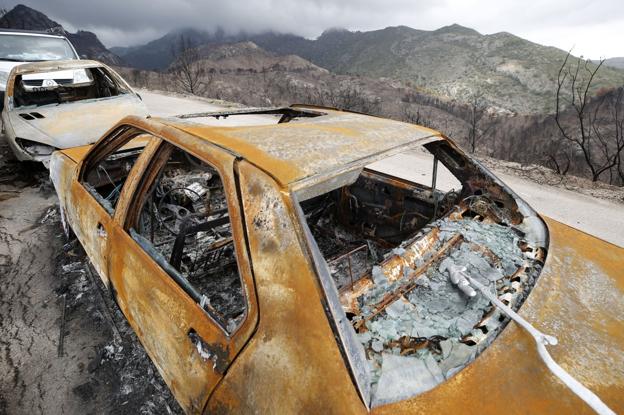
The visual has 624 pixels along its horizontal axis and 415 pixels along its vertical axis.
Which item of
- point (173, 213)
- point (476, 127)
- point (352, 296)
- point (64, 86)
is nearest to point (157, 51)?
point (476, 127)

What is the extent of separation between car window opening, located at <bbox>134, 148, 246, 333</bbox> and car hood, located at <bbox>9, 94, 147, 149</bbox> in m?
1.78

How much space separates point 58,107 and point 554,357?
6.16 m

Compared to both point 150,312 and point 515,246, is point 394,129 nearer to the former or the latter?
point 515,246

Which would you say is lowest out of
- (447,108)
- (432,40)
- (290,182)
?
(447,108)

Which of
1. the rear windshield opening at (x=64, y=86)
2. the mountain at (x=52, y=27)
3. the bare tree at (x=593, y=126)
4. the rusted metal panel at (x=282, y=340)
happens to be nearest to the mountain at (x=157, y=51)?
the mountain at (x=52, y=27)

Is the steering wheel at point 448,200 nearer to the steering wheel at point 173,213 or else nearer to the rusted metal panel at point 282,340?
the rusted metal panel at point 282,340

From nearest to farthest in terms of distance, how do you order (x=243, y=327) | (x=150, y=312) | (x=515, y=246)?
(x=243, y=327), (x=150, y=312), (x=515, y=246)

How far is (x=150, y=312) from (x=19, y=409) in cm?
121

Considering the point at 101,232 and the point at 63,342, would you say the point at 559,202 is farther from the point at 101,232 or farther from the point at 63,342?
the point at 63,342

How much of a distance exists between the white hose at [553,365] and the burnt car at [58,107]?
478cm

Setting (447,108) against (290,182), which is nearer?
(290,182)

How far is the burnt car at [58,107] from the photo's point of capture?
425 cm

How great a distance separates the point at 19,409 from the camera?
191cm

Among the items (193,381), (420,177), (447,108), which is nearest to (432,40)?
(447,108)
